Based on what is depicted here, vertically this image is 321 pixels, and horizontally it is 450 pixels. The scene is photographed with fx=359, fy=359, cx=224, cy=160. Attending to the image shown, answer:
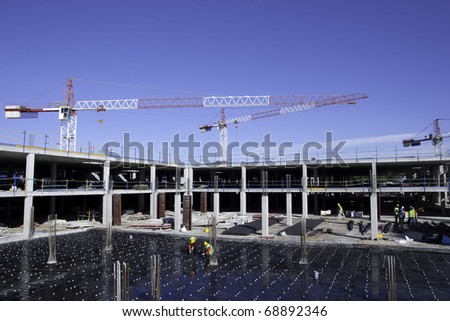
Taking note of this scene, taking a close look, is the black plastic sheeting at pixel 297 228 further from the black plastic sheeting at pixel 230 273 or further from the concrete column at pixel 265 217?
the black plastic sheeting at pixel 230 273

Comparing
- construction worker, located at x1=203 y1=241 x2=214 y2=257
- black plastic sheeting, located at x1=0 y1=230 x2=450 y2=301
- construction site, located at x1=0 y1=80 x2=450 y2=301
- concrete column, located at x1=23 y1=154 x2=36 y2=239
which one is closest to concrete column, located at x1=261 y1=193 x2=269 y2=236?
construction site, located at x1=0 y1=80 x2=450 y2=301

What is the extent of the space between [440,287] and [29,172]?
2428 cm

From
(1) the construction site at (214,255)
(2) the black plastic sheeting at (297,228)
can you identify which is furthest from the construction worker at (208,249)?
(2) the black plastic sheeting at (297,228)

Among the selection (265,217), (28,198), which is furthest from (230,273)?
(28,198)

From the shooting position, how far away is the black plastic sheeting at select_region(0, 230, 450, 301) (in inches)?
453

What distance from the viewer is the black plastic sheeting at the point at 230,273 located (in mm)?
11516

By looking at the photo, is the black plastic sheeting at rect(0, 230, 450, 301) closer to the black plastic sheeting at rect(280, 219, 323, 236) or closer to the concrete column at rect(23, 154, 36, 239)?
the concrete column at rect(23, 154, 36, 239)

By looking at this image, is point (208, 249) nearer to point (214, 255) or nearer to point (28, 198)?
point (214, 255)

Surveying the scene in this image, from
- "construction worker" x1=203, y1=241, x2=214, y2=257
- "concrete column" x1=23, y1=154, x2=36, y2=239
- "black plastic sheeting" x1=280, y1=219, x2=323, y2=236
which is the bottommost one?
"black plastic sheeting" x1=280, y1=219, x2=323, y2=236

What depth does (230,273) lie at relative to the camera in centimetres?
1418

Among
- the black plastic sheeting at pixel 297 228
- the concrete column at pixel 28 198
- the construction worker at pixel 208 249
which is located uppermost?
the concrete column at pixel 28 198

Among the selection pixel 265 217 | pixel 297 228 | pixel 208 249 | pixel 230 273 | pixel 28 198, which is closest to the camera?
pixel 230 273
